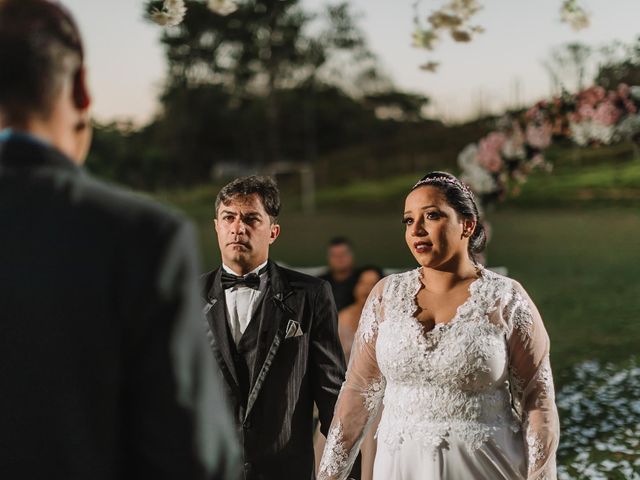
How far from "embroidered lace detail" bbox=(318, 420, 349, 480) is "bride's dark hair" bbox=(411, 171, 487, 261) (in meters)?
0.75

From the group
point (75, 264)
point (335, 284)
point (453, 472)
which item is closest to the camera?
point (75, 264)

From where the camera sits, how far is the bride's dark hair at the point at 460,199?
Result: 2943 mm

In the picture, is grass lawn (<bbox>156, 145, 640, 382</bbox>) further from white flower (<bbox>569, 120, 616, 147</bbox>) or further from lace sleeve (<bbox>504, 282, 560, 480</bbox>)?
lace sleeve (<bbox>504, 282, 560, 480</bbox>)

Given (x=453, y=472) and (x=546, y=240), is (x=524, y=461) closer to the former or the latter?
(x=453, y=472)

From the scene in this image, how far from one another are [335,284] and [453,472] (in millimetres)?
3878

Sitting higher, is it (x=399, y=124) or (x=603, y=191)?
(x=399, y=124)

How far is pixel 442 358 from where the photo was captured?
281 centimetres

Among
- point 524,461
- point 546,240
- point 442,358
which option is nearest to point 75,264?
point 442,358

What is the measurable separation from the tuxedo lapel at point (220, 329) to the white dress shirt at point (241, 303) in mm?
28

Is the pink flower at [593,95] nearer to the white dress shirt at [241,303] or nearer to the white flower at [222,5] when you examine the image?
the white flower at [222,5]

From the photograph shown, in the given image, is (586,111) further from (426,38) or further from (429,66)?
(426,38)

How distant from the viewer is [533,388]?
279cm

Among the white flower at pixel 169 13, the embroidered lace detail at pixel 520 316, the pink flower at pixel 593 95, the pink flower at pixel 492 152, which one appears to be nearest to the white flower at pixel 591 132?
the pink flower at pixel 593 95

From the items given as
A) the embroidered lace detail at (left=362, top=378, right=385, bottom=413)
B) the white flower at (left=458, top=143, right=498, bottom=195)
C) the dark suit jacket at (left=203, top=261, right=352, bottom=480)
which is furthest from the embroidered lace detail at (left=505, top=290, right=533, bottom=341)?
the white flower at (left=458, top=143, right=498, bottom=195)
